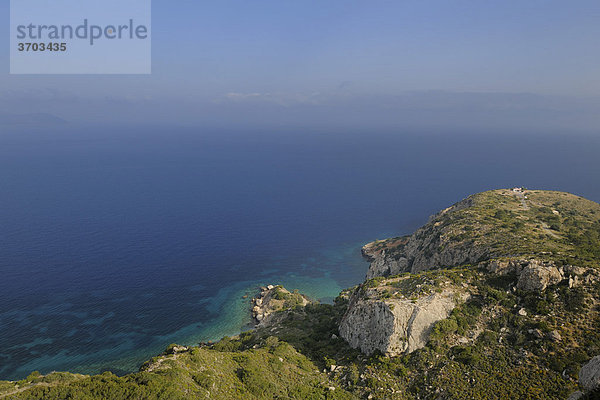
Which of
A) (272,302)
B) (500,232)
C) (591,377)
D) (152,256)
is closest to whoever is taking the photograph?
(591,377)

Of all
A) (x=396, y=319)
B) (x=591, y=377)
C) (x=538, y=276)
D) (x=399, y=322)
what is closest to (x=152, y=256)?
(x=396, y=319)

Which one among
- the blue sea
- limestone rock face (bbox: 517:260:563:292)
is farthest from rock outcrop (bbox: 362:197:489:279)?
the blue sea

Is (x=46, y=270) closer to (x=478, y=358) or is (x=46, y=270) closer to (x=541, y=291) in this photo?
(x=478, y=358)

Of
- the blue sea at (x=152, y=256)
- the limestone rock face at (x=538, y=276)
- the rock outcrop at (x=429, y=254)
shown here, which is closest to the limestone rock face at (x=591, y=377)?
the limestone rock face at (x=538, y=276)

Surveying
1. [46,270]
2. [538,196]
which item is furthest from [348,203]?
[46,270]

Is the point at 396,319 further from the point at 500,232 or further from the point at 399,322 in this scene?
the point at 500,232

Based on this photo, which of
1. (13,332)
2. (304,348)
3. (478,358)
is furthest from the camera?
(13,332)

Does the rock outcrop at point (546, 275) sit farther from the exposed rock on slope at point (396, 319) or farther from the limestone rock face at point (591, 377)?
the limestone rock face at point (591, 377)
